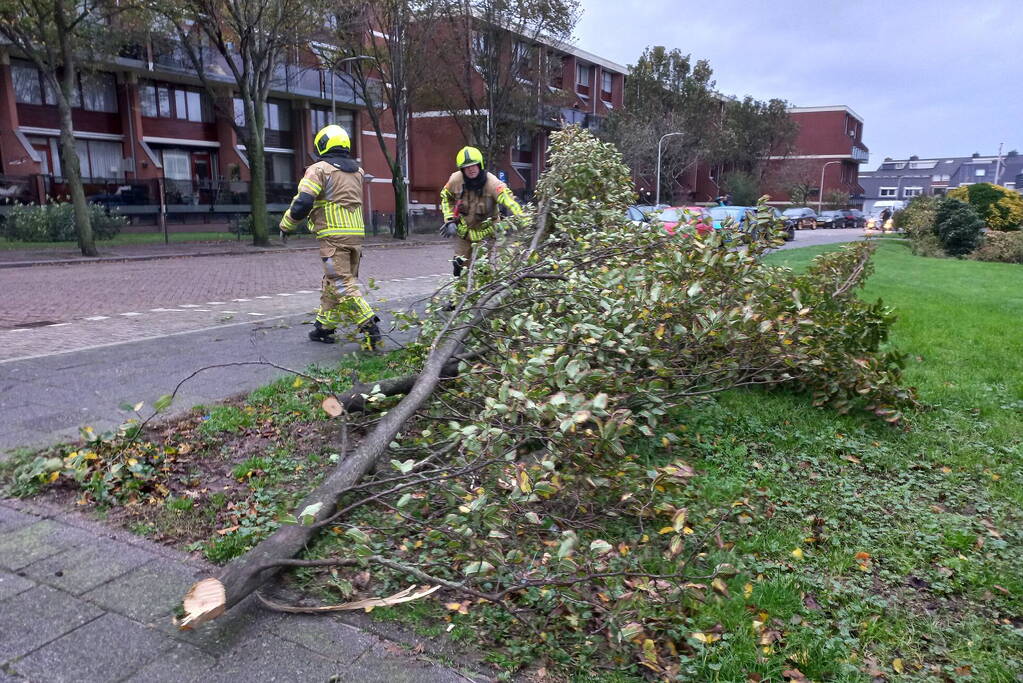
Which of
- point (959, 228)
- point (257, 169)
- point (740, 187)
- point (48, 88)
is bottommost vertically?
point (959, 228)

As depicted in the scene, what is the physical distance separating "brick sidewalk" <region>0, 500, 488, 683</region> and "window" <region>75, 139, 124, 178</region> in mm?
32151

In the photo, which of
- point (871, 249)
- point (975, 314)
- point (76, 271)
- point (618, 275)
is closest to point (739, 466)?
point (618, 275)

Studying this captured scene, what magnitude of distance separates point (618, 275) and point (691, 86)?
159 feet

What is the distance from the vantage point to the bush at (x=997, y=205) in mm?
22734

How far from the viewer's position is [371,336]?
624 cm

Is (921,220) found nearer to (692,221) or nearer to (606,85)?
(692,221)

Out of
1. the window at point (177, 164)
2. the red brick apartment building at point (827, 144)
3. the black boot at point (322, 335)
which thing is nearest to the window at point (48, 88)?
the window at point (177, 164)

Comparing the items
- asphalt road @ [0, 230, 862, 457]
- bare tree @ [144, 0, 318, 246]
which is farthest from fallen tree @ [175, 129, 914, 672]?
bare tree @ [144, 0, 318, 246]

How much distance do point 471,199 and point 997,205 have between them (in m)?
21.9

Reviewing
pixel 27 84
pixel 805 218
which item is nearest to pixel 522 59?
pixel 27 84

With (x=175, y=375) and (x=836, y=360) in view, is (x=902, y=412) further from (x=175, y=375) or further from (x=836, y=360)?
(x=175, y=375)

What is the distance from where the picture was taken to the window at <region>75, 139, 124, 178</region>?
30578mm

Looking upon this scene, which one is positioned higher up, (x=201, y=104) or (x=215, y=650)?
(x=201, y=104)

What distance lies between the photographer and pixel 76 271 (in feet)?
50.0
